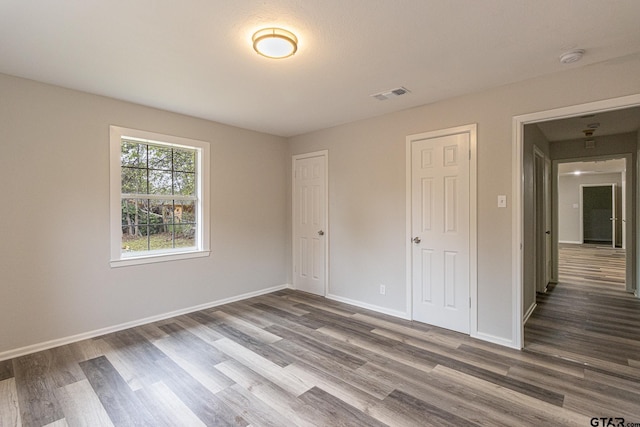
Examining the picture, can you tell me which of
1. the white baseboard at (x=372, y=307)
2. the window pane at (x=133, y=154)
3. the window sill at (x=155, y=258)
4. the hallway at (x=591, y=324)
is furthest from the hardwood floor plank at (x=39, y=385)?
the hallway at (x=591, y=324)

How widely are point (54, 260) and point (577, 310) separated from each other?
6.00 meters

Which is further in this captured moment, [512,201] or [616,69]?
[512,201]

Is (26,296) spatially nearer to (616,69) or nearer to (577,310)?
(616,69)

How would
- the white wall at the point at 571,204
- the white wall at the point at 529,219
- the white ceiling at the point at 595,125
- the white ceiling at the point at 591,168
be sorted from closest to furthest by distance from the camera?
the white wall at the point at 529,219, the white ceiling at the point at 595,125, the white ceiling at the point at 591,168, the white wall at the point at 571,204

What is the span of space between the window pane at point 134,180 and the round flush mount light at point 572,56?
14.0ft

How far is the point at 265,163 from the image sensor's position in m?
4.79

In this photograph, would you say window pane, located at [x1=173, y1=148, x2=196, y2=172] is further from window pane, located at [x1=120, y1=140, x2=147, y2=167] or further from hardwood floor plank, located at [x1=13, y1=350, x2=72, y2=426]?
hardwood floor plank, located at [x1=13, y1=350, x2=72, y2=426]

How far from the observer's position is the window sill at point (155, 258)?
3318 mm

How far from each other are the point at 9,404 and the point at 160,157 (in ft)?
8.59

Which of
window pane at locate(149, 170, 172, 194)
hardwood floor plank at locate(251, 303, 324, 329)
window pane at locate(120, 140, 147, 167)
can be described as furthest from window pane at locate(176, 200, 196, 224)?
hardwood floor plank at locate(251, 303, 324, 329)

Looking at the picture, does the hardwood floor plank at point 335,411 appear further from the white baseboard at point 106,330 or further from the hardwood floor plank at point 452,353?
the white baseboard at point 106,330

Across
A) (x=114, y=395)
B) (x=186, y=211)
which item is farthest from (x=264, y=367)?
(x=186, y=211)

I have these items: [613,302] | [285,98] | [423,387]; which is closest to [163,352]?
[423,387]

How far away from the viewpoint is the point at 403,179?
3682mm
